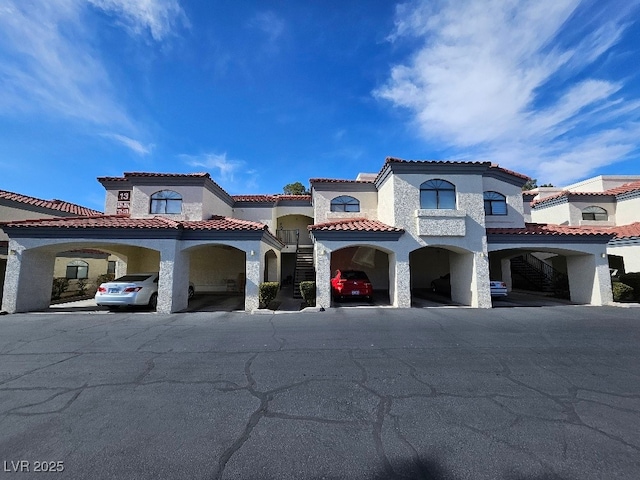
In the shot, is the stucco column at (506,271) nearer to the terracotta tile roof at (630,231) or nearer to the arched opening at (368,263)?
the terracotta tile roof at (630,231)

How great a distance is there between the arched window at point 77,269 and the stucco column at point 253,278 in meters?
14.1

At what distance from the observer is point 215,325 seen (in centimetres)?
855

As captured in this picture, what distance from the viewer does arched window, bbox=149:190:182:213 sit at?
14.6 metres

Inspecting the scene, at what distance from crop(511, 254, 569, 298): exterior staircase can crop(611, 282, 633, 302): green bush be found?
3.84 m

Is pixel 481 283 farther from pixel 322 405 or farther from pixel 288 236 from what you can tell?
pixel 288 236

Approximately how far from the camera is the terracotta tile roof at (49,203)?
16.2m

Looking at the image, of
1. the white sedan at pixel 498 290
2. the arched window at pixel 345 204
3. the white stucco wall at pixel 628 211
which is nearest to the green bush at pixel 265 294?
the arched window at pixel 345 204

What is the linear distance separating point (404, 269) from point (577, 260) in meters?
9.33

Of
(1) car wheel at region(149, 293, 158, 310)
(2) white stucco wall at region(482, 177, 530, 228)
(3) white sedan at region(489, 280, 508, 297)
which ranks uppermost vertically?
(2) white stucco wall at region(482, 177, 530, 228)

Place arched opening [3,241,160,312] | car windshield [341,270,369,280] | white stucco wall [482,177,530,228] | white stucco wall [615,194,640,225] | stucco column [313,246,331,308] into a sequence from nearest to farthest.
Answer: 1. arched opening [3,241,160,312]
2. stucco column [313,246,331,308]
3. car windshield [341,270,369,280]
4. white stucco wall [482,177,530,228]
5. white stucco wall [615,194,640,225]

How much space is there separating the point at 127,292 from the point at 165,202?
567 cm

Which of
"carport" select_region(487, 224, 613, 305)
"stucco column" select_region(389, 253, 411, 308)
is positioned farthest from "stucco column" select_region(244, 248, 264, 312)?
"carport" select_region(487, 224, 613, 305)

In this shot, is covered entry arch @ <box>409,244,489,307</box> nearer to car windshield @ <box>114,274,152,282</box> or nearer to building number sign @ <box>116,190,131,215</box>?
car windshield @ <box>114,274,152,282</box>

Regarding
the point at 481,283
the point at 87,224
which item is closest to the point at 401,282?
the point at 481,283
